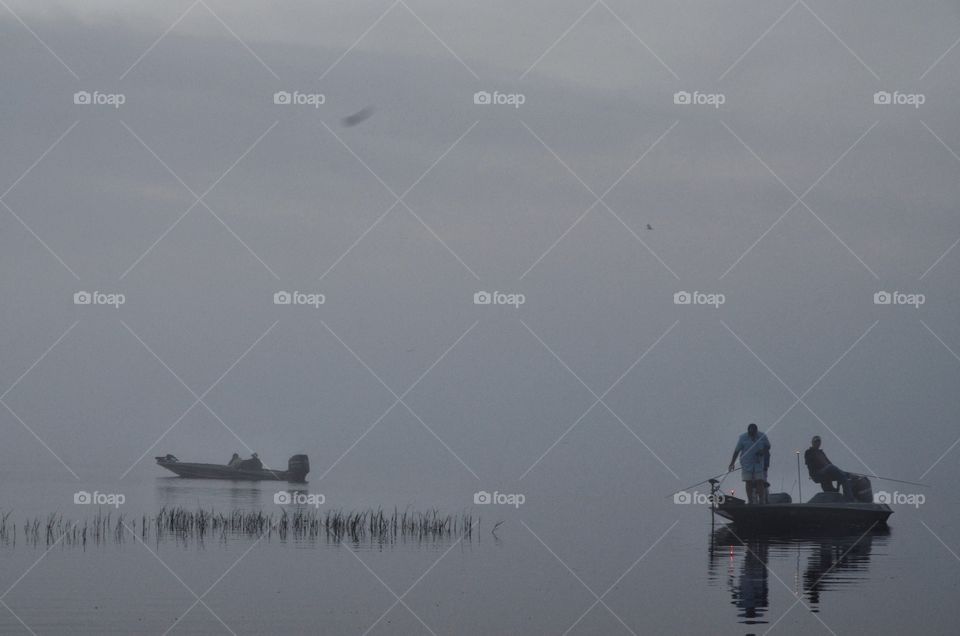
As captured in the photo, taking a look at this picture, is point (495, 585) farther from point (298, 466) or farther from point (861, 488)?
point (298, 466)

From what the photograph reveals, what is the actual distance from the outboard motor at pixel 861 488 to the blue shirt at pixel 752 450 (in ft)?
6.29

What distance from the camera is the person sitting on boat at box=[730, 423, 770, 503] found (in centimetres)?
1775

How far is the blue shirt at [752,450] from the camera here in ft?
58.3

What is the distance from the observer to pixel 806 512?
1842cm

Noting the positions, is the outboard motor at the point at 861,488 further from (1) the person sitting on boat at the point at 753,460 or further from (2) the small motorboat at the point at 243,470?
(2) the small motorboat at the point at 243,470

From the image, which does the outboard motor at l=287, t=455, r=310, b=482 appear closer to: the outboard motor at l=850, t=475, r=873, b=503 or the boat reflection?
the boat reflection

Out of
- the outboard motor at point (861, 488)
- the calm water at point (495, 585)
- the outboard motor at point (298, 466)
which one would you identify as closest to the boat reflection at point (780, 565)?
the calm water at point (495, 585)

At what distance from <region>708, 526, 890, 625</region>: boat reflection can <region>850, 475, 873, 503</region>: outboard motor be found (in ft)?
1.72

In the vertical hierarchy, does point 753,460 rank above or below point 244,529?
above

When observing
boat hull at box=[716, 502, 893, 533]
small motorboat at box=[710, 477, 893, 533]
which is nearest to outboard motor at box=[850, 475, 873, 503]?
small motorboat at box=[710, 477, 893, 533]

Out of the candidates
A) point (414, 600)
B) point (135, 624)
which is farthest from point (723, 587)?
point (135, 624)

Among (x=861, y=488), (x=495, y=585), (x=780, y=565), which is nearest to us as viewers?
(x=495, y=585)

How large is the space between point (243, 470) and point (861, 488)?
26438mm

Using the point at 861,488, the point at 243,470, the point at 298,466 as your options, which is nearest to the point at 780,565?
the point at 861,488
